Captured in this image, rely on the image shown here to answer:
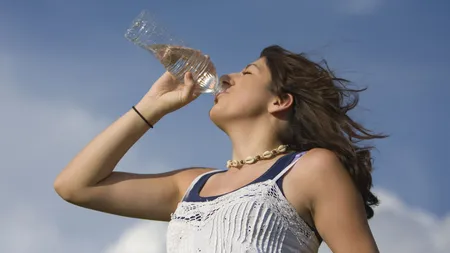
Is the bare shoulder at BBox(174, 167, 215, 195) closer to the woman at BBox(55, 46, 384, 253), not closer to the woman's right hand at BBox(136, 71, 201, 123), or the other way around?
the woman at BBox(55, 46, 384, 253)

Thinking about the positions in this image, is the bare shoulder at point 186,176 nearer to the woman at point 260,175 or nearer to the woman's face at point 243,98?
the woman at point 260,175

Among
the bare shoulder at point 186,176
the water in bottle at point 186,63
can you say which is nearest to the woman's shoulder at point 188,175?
the bare shoulder at point 186,176

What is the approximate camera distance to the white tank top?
3.38 metres

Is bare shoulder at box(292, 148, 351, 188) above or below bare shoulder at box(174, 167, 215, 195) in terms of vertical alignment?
below

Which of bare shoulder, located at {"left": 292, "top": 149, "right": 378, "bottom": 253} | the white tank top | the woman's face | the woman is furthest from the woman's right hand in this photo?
bare shoulder, located at {"left": 292, "top": 149, "right": 378, "bottom": 253}

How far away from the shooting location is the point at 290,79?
407 cm

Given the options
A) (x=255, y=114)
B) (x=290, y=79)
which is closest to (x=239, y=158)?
(x=255, y=114)

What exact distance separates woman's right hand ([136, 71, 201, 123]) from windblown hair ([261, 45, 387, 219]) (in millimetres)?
453

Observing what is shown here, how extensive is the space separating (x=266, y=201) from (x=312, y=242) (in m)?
0.31

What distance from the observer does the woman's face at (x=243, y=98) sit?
3.86 metres

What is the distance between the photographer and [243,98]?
3887 millimetres

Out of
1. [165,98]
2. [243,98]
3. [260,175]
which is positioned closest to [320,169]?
[260,175]

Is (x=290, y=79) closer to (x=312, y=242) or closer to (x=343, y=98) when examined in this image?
(x=343, y=98)

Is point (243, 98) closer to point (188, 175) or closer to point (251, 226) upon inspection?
point (188, 175)
